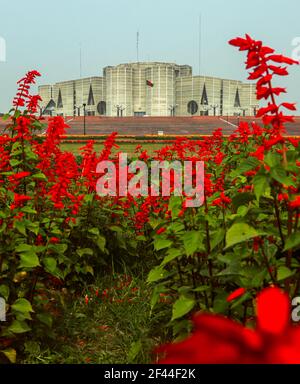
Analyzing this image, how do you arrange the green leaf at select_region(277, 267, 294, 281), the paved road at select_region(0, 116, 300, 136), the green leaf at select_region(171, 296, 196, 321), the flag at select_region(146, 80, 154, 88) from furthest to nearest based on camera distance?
the flag at select_region(146, 80, 154, 88) < the paved road at select_region(0, 116, 300, 136) < the green leaf at select_region(171, 296, 196, 321) < the green leaf at select_region(277, 267, 294, 281)

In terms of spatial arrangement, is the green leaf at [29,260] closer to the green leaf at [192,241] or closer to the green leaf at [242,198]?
the green leaf at [192,241]

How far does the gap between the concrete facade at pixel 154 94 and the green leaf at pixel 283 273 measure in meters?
106

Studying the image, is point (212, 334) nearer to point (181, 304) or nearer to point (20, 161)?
point (181, 304)

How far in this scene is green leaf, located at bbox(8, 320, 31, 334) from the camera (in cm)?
269

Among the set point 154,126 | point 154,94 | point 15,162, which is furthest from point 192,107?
point 15,162

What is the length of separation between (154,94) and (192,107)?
10115 millimetres

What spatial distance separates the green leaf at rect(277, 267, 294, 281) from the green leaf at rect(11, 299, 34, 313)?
1.49m

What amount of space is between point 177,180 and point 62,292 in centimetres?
147

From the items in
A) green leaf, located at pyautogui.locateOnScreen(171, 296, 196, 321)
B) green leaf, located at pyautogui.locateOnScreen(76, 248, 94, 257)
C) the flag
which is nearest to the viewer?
green leaf, located at pyautogui.locateOnScreen(171, 296, 196, 321)

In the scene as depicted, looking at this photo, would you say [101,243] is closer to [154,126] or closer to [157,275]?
[157,275]

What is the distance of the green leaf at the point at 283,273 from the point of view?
1848 mm

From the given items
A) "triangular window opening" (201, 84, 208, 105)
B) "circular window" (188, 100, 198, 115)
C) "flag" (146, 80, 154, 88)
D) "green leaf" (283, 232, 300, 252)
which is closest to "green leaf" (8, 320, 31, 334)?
"green leaf" (283, 232, 300, 252)

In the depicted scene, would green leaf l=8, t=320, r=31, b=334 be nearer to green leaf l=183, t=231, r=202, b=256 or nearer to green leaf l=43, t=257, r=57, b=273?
green leaf l=43, t=257, r=57, b=273

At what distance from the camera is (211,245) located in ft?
8.05
